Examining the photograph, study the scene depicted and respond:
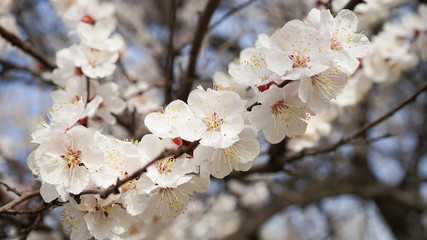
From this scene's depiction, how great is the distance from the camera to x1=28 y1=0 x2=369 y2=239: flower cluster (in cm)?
110

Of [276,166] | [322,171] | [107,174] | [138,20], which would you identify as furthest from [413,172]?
Result: [107,174]

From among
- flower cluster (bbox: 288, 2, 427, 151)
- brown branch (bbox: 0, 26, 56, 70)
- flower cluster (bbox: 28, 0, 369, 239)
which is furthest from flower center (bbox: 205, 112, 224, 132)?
brown branch (bbox: 0, 26, 56, 70)

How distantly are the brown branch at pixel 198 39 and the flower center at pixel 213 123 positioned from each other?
866mm

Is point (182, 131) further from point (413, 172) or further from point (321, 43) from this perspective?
point (413, 172)

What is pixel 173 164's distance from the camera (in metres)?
1.16

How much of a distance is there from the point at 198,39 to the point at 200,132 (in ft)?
4.05

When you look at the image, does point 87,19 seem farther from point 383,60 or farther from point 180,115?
→ point 383,60

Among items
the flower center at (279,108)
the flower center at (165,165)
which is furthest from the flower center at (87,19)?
the flower center at (279,108)

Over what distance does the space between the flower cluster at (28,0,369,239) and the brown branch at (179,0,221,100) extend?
869mm

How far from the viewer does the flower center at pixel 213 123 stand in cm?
113

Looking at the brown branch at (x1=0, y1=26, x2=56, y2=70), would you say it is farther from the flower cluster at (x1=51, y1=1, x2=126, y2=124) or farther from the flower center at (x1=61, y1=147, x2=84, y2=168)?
the flower center at (x1=61, y1=147, x2=84, y2=168)

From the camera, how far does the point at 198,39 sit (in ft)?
7.18

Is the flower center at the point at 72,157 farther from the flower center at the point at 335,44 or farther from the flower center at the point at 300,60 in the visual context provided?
the flower center at the point at 335,44

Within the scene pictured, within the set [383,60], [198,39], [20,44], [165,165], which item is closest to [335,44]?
[165,165]
